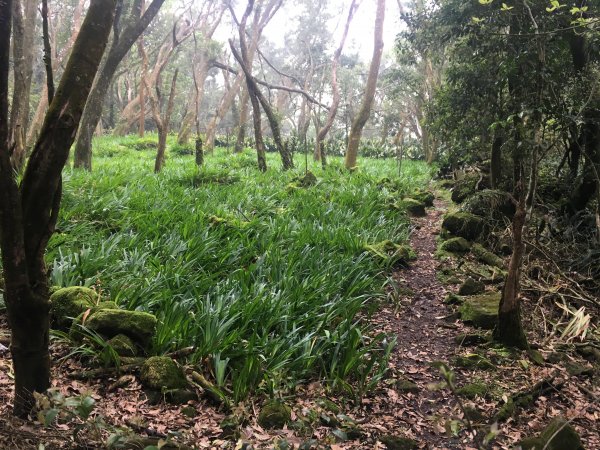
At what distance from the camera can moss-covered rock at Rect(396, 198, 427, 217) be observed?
8.51 meters

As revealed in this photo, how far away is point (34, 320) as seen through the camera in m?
2.06

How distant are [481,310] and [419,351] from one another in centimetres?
79

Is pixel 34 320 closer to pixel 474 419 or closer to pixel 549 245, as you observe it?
pixel 474 419

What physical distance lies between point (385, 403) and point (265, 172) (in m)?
7.69

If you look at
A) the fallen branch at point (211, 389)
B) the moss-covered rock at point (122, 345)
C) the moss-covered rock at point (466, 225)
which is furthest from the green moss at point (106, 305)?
the moss-covered rock at point (466, 225)

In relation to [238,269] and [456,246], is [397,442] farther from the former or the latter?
[456,246]

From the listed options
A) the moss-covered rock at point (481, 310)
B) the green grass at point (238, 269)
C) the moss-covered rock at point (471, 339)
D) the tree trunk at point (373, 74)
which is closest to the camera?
the green grass at point (238, 269)

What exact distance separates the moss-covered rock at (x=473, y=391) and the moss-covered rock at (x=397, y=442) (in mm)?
720

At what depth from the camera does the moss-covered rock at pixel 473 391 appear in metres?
3.23

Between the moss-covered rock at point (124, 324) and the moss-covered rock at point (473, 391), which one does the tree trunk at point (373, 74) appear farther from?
the moss-covered rock at point (124, 324)

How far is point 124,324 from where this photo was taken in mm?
→ 3064

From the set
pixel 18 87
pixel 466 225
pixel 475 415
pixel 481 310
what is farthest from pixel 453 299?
pixel 18 87

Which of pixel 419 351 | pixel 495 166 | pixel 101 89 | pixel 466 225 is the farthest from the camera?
pixel 101 89

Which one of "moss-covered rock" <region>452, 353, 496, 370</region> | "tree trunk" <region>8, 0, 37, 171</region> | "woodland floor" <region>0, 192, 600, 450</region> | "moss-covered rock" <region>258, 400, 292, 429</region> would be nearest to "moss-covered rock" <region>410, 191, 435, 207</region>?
"woodland floor" <region>0, 192, 600, 450</region>
